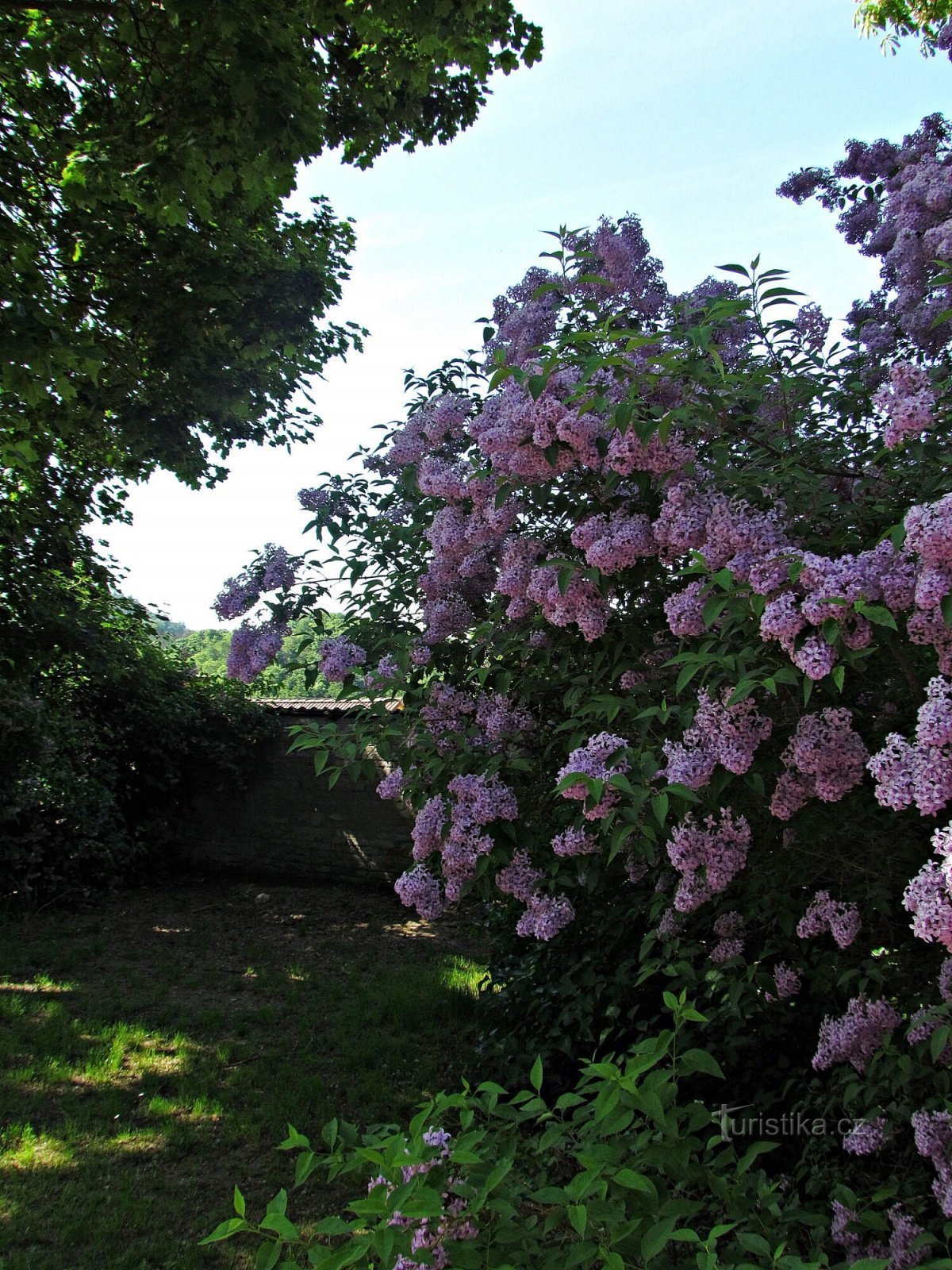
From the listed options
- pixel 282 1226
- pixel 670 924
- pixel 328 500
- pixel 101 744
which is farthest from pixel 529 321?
pixel 101 744

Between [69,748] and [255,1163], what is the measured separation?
5997 mm

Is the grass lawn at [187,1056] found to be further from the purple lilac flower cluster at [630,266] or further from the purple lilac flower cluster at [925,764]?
the purple lilac flower cluster at [630,266]

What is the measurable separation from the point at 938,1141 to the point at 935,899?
2.81 ft

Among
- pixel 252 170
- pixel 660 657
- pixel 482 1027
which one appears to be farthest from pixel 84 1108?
→ pixel 252 170

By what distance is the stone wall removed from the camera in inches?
354

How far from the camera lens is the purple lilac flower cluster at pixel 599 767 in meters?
2.07

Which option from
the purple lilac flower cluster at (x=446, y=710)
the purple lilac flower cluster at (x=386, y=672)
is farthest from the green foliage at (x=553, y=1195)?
the purple lilac flower cluster at (x=386, y=672)

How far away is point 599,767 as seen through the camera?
2.12 meters

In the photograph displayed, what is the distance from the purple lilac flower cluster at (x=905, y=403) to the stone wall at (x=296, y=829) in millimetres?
7006

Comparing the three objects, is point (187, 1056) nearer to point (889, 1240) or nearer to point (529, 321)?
point (889, 1240)

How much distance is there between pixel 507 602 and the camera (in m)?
2.83

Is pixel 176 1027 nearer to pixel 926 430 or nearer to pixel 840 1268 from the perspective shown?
pixel 840 1268

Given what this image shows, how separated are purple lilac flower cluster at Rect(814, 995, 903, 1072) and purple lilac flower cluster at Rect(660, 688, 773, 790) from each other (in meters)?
0.86

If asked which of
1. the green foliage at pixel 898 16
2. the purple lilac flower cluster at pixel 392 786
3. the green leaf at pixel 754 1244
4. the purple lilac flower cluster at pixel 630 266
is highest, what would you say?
the green foliage at pixel 898 16
